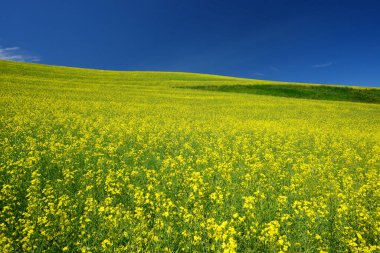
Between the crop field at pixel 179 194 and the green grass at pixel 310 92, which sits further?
the green grass at pixel 310 92

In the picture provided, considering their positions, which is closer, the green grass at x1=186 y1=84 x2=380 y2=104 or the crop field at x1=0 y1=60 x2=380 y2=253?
the crop field at x1=0 y1=60 x2=380 y2=253

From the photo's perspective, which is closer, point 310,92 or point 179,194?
point 179,194

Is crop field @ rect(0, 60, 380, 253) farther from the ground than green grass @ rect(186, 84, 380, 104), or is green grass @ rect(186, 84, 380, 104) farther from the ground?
green grass @ rect(186, 84, 380, 104)

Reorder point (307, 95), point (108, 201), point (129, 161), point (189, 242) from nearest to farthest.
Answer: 1. point (189, 242)
2. point (108, 201)
3. point (129, 161)
4. point (307, 95)

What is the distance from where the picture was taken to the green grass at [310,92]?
47781mm

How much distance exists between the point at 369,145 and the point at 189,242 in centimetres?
1382

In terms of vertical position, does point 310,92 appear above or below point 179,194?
above

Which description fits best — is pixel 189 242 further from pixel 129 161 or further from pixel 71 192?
pixel 129 161

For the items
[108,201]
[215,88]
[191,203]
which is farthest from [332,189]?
[215,88]

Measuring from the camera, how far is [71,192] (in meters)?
6.56

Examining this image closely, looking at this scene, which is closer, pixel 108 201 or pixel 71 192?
pixel 108 201

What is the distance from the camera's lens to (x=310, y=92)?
50.3 meters

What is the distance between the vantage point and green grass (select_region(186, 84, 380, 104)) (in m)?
47.8

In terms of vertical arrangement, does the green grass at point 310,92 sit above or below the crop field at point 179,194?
above
